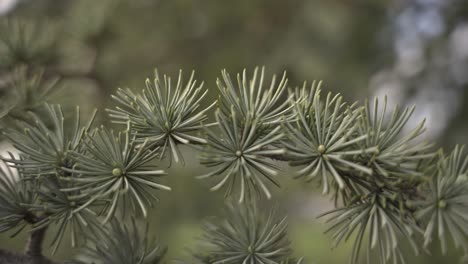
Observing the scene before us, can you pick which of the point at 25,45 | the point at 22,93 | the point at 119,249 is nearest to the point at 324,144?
the point at 119,249

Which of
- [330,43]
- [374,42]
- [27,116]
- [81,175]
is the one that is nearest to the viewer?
[81,175]

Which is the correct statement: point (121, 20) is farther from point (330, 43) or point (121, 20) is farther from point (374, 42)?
point (374, 42)

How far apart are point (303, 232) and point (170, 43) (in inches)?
23.7

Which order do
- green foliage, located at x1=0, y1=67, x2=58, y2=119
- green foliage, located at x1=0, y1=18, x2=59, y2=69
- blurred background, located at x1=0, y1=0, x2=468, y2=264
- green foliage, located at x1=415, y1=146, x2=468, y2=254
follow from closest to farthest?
green foliage, located at x1=415, y1=146, x2=468, y2=254 → green foliage, located at x1=0, y1=67, x2=58, y2=119 → green foliage, located at x1=0, y1=18, x2=59, y2=69 → blurred background, located at x1=0, y1=0, x2=468, y2=264

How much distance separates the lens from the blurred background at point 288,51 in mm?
1153

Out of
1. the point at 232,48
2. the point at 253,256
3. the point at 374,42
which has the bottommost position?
the point at 253,256

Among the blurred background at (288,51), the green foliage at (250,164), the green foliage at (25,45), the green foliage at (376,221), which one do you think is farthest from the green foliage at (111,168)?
the blurred background at (288,51)

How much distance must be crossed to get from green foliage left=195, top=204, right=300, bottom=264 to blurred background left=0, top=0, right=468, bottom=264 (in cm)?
66

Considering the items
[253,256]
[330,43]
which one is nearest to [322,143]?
[253,256]

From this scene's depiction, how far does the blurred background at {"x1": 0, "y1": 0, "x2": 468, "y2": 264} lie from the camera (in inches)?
45.4

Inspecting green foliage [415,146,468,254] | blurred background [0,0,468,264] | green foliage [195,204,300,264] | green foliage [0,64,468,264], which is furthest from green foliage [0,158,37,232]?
blurred background [0,0,468,264]

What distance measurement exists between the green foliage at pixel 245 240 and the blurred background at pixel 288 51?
0.66 m

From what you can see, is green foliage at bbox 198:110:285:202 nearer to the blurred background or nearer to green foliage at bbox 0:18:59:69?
green foliage at bbox 0:18:59:69

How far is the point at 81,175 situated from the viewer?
0.29 meters
